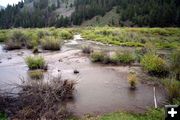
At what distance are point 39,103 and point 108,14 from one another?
106800 millimetres

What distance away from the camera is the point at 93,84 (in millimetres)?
16266

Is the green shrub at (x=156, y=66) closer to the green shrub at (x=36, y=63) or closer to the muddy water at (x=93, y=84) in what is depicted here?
the muddy water at (x=93, y=84)

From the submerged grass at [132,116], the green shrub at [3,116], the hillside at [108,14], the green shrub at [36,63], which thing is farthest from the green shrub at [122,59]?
the hillside at [108,14]

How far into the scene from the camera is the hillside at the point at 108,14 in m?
81.2

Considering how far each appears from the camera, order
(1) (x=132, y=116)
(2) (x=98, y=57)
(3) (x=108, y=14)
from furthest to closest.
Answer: (3) (x=108, y=14)
(2) (x=98, y=57)
(1) (x=132, y=116)

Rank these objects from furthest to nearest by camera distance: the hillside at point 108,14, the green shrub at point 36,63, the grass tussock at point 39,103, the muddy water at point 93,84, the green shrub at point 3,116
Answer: the hillside at point 108,14 < the green shrub at point 36,63 < the muddy water at point 93,84 < the green shrub at point 3,116 < the grass tussock at point 39,103

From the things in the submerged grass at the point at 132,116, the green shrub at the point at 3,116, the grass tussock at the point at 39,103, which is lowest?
the submerged grass at the point at 132,116

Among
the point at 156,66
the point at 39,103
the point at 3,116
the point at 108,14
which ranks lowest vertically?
the point at 3,116

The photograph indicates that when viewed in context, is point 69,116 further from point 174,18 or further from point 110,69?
point 174,18

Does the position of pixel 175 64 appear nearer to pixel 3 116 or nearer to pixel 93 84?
pixel 93 84

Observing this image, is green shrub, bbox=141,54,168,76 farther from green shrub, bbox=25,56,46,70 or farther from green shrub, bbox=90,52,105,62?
green shrub, bbox=25,56,46,70

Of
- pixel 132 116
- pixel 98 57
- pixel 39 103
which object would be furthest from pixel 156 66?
pixel 39 103

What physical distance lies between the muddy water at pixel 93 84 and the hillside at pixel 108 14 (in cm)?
6023

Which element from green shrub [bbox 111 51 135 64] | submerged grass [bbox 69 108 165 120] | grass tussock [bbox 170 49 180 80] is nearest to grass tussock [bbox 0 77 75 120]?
submerged grass [bbox 69 108 165 120]
